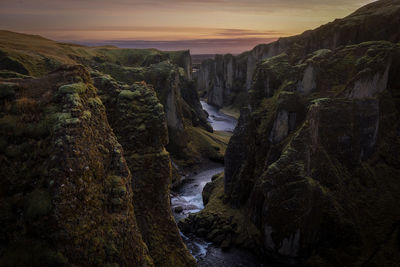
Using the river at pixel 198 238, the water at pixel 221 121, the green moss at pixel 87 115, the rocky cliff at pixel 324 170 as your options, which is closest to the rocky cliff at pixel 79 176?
the green moss at pixel 87 115

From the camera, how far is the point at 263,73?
62.4 metres

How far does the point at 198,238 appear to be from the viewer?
2111 inches

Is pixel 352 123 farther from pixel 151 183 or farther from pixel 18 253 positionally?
pixel 18 253

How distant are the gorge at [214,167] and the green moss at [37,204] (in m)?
0.06

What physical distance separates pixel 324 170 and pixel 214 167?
51.4m

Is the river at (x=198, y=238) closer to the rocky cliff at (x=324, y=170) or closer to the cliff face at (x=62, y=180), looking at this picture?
the rocky cliff at (x=324, y=170)

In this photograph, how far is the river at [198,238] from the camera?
154 feet

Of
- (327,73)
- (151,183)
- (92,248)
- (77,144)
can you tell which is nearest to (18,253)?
(92,248)

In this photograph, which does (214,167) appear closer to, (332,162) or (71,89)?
(332,162)

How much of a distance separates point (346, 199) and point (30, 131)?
46.2 meters

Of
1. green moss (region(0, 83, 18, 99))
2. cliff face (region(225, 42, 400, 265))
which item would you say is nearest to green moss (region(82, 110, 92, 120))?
green moss (region(0, 83, 18, 99))

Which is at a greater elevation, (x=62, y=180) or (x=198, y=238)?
(x=62, y=180)

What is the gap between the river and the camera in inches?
1843

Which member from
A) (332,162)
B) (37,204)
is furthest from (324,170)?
(37,204)
